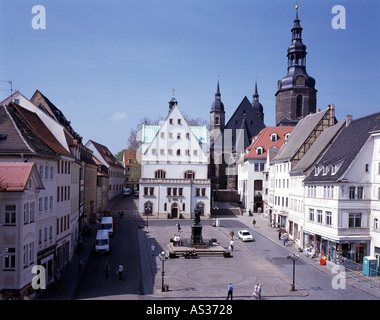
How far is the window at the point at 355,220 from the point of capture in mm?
35969

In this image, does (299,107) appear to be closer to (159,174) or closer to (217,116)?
(217,116)

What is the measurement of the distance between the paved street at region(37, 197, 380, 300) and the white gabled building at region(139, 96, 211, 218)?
18.3 meters

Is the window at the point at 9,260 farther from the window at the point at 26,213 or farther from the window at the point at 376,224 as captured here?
the window at the point at 376,224

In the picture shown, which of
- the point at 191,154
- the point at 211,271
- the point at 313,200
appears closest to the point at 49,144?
the point at 211,271

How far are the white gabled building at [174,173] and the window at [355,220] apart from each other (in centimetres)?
3364

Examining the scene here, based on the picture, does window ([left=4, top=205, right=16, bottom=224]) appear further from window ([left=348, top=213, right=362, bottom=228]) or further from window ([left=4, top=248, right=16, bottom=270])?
window ([left=348, top=213, right=362, bottom=228])

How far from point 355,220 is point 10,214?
28.8 metres

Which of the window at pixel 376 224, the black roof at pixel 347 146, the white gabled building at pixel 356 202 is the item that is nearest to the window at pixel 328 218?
the white gabled building at pixel 356 202

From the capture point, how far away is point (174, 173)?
224ft

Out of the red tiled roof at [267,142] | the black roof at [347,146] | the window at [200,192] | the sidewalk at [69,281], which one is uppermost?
the red tiled roof at [267,142]

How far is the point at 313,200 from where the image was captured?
4162cm

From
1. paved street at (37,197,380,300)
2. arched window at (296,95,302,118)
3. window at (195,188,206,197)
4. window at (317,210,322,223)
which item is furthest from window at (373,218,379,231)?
arched window at (296,95,302,118)
